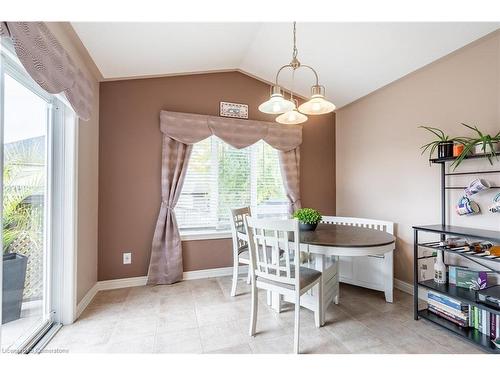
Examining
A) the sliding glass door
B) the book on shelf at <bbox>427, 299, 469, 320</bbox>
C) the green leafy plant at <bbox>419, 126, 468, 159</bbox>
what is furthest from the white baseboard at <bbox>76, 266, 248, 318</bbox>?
the green leafy plant at <bbox>419, 126, 468, 159</bbox>

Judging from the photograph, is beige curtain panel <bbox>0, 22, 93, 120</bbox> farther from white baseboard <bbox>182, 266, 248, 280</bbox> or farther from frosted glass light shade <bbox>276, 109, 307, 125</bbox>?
white baseboard <bbox>182, 266, 248, 280</bbox>

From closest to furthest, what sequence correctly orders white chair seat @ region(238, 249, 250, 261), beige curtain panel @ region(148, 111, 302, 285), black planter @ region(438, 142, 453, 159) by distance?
1. black planter @ region(438, 142, 453, 159)
2. white chair seat @ region(238, 249, 250, 261)
3. beige curtain panel @ region(148, 111, 302, 285)

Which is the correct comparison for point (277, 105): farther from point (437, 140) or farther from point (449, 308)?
point (449, 308)

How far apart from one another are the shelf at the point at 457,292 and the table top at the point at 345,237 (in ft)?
1.76

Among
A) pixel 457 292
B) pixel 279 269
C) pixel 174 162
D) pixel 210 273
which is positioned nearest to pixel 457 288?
pixel 457 292

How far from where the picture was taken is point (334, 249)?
5.82 ft

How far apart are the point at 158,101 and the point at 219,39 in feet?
3.51

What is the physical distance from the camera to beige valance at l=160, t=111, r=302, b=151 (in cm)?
297

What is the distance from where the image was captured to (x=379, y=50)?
2.32 meters

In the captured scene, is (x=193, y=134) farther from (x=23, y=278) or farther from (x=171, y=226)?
(x=23, y=278)

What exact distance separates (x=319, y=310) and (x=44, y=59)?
249 cm

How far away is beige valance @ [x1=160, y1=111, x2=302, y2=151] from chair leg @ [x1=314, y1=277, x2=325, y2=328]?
195cm

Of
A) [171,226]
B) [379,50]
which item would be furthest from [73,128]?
[379,50]
